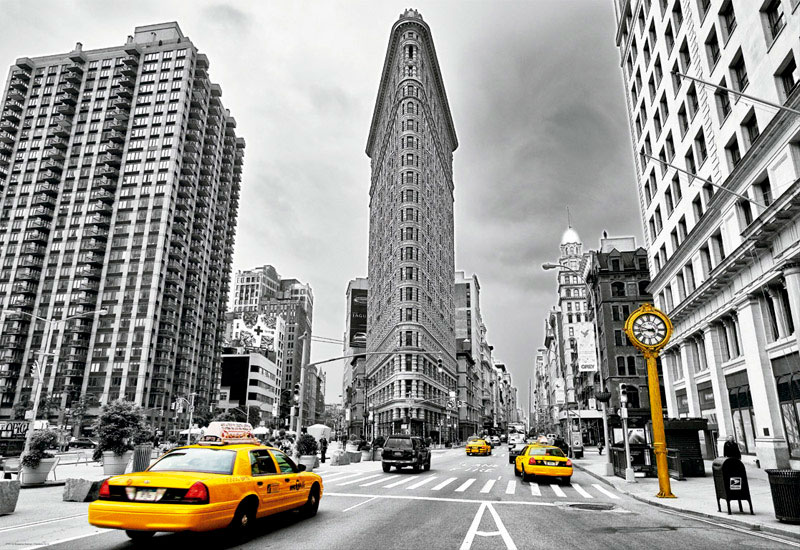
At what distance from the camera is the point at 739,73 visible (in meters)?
26.2

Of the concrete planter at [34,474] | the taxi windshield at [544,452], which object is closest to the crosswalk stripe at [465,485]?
the taxi windshield at [544,452]

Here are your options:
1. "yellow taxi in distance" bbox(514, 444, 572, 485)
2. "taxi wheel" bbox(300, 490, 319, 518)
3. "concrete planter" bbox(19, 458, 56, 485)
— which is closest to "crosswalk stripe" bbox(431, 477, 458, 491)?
"yellow taxi in distance" bbox(514, 444, 572, 485)

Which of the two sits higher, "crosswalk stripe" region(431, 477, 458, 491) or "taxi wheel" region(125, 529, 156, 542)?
"taxi wheel" region(125, 529, 156, 542)

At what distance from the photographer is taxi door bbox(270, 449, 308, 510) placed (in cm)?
989

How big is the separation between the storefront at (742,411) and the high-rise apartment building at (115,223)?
295ft

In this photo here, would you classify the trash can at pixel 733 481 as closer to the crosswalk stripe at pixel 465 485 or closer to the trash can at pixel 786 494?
the trash can at pixel 786 494

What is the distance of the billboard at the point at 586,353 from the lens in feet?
129

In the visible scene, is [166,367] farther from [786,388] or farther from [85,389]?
[786,388]

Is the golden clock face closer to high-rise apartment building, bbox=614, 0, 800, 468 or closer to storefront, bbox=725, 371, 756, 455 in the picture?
high-rise apartment building, bbox=614, 0, 800, 468

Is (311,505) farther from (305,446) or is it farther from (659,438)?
(305,446)

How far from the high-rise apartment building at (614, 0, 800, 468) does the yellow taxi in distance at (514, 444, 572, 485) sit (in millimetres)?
9543

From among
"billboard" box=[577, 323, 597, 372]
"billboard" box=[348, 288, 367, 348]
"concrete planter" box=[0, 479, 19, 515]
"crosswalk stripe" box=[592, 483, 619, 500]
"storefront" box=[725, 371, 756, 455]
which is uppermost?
"billboard" box=[348, 288, 367, 348]

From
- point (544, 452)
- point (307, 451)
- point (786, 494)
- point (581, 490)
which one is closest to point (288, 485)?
point (786, 494)

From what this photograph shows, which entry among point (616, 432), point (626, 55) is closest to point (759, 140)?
point (616, 432)
